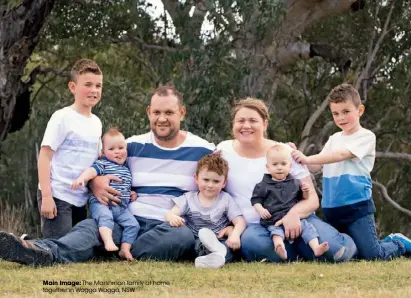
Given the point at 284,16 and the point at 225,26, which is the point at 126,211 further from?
the point at 284,16

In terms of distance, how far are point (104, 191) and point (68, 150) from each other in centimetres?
46

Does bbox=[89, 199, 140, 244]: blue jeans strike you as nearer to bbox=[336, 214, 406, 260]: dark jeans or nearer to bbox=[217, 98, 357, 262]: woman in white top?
bbox=[217, 98, 357, 262]: woman in white top

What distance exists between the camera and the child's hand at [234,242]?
659 centimetres

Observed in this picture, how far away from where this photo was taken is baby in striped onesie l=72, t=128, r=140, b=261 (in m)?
6.66

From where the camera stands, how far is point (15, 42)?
1227 centimetres

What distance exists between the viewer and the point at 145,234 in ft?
21.9

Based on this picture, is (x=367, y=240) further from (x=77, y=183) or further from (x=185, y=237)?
(x=77, y=183)

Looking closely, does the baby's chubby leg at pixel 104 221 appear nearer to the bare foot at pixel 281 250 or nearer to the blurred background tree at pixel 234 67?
the bare foot at pixel 281 250

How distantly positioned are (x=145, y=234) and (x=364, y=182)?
1902 mm

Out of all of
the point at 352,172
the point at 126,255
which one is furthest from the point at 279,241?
the point at 126,255

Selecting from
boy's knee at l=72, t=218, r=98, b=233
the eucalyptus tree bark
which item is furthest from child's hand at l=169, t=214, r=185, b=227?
the eucalyptus tree bark

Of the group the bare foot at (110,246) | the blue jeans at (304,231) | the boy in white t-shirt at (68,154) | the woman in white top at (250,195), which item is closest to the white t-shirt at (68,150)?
the boy in white t-shirt at (68,154)

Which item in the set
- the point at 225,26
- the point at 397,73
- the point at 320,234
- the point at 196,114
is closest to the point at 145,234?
the point at 320,234

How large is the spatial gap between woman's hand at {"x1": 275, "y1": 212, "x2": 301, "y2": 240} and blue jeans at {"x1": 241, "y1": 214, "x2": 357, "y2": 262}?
0.40ft
